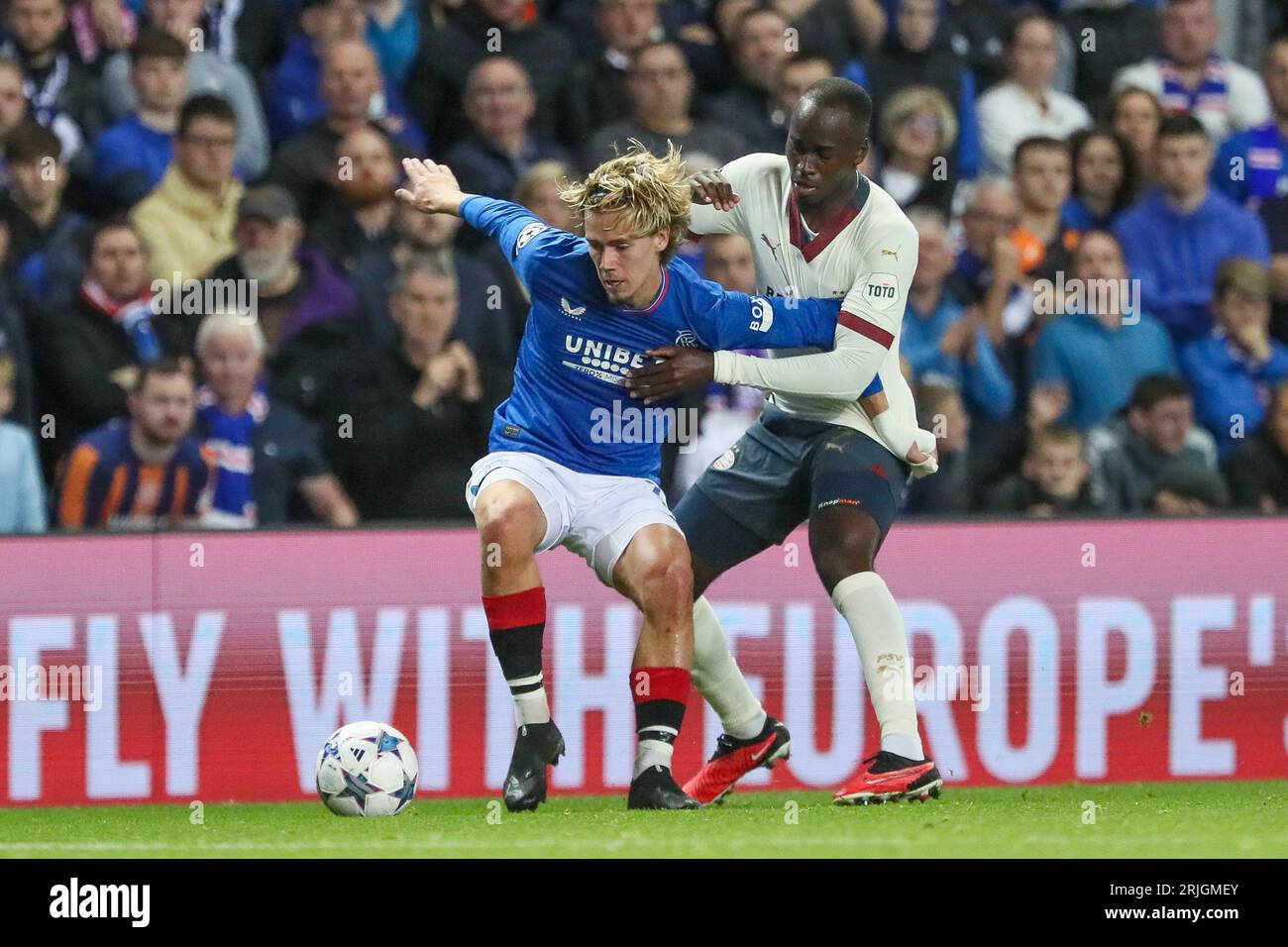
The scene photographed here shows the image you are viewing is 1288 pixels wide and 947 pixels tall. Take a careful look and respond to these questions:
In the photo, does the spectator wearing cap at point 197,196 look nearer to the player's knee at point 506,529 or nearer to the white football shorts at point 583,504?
the white football shorts at point 583,504

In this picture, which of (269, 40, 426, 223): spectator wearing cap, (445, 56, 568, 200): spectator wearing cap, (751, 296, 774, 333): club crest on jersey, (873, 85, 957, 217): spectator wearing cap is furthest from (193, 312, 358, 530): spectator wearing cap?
(873, 85, 957, 217): spectator wearing cap

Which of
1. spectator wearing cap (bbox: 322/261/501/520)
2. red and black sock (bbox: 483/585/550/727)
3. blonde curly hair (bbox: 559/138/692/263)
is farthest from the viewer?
spectator wearing cap (bbox: 322/261/501/520)

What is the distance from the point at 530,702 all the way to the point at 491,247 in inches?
127

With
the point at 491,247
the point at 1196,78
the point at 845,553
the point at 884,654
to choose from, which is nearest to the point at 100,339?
the point at 491,247

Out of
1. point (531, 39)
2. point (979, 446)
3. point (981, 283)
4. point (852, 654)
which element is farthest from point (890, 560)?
point (531, 39)

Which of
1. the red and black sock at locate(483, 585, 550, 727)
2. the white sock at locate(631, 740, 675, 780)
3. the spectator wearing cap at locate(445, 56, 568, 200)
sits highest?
the spectator wearing cap at locate(445, 56, 568, 200)

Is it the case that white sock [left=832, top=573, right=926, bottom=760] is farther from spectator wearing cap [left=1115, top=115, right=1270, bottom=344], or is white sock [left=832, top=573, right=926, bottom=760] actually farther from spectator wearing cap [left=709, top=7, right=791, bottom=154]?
spectator wearing cap [left=1115, top=115, right=1270, bottom=344]

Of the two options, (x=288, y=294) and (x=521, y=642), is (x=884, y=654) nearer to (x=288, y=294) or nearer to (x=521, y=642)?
(x=521, y=642)

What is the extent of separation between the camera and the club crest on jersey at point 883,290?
6.42 metres

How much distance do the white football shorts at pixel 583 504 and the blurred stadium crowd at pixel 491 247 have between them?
1.99 m

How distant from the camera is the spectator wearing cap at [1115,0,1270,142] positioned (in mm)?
10211

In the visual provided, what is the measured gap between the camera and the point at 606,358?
6414 millimetres

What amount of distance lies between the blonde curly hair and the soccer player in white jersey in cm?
29

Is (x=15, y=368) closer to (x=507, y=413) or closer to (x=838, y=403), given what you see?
(x=507, y=413)
